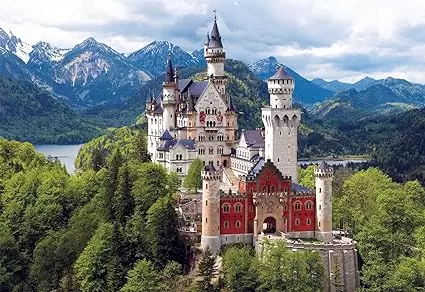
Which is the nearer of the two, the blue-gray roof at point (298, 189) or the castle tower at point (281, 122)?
the blue-gray roof at point (298, 189)

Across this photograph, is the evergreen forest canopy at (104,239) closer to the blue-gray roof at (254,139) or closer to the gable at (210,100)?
the gable at (210,100)

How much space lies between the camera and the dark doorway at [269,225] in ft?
290

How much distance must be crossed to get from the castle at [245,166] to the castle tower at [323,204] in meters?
0.12

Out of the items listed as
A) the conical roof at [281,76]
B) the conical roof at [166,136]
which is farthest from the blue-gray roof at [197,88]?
the conical roof at [281,76]

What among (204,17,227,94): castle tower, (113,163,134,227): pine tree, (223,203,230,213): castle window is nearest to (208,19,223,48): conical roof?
(204,17,227,94): castle tower

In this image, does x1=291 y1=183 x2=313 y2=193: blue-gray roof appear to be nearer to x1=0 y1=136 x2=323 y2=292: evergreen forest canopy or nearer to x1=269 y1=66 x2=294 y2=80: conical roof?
x1=0 y1=136 x2=323 y2=292: evergreen forest canopy

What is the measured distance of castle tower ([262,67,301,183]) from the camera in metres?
97.3

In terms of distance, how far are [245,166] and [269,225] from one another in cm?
2581

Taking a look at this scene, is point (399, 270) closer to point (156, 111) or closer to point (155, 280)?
point (155, 280)

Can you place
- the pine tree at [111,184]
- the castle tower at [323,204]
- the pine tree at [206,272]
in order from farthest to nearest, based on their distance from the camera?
the pine tree at [111,184], the castle tower at [323,204], the pine tree at [206,272]

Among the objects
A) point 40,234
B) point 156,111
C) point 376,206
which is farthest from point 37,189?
point 376,206

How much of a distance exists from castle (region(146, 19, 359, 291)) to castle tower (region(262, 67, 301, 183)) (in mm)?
136

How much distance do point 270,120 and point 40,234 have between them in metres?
37.0

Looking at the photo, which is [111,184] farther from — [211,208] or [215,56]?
[215,56]
